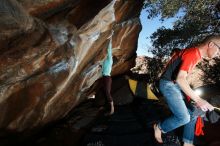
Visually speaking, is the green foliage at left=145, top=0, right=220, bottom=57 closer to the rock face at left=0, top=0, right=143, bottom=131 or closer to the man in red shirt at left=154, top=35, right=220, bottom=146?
the rock face at left=0, top=0, right=143, bottom=131

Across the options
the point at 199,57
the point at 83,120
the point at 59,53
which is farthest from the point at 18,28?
the point at 83,120

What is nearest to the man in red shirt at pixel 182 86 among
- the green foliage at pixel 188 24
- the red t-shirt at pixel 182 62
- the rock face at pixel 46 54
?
the red t-shirt at pixel 182 62

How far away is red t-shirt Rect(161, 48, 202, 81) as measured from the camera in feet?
18.2

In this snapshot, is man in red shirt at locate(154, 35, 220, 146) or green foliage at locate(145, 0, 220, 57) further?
green foliage at locate(145, 0, 220, 57)

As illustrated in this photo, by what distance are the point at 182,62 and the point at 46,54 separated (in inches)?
100

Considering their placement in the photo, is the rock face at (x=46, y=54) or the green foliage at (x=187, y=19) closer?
the rock face at (x=46, y=54)

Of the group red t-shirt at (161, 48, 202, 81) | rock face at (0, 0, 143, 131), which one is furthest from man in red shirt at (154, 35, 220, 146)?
rock face at (0, 0, 143, 131)

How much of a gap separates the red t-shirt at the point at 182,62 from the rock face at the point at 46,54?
224 centimetres

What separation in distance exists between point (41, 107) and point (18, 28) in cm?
247

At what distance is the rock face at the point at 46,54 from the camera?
18.3 ft

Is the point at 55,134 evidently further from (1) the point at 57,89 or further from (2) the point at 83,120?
(1) the point at 57,89

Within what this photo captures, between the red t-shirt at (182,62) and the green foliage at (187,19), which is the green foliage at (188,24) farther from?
the red t-shirt at (182,62)

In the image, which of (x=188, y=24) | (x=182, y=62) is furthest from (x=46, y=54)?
(x=188, y=24)

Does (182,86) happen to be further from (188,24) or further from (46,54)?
(188,24)
